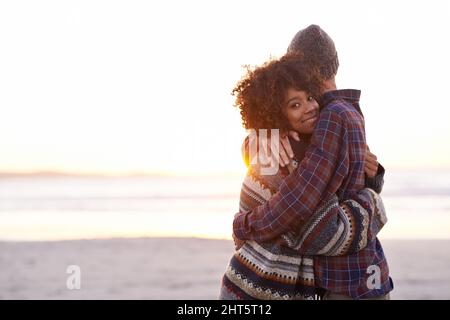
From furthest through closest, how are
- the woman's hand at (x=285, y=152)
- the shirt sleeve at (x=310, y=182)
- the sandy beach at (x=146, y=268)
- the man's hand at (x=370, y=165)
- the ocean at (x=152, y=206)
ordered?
the ocean at (x=152, y=206)
the sandy beach at (x=146, y=268)
the man's hand at (x=370, y=165)
the woman's hand at (x=285, y=152)
the shirt sleeve at (x=310, y=182)

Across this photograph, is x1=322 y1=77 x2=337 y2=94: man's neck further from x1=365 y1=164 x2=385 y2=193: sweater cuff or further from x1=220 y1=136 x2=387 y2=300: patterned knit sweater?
x1=365 y1=164 x2=385 y2=193: sweater cuff

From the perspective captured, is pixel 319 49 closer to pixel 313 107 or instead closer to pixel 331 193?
pixel 313 107

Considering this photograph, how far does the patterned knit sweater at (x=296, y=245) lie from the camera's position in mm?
2584

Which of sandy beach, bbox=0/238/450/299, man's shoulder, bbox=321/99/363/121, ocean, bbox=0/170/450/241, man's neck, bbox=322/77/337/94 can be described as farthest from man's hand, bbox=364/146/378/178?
ocean, bbox=0/170/450/241

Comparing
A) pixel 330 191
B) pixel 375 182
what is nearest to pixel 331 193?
pixel 330 191

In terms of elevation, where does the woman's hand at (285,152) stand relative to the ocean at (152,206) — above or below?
above

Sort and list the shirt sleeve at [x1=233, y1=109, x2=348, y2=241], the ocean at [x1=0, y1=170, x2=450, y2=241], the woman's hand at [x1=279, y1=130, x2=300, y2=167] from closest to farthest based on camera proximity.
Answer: the shirt sleeve at [x1=233, y1=109, x2=348, y2=241] < the woman's hand at [x1=279, y1=130, x2=300, y2=167] < the ocean at [x1=0, y1=170, x2=450, y2=241]

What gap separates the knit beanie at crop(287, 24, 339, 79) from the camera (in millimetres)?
2855

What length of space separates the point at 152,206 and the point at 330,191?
13.1 metres

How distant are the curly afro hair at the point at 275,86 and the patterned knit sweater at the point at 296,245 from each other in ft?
0.44

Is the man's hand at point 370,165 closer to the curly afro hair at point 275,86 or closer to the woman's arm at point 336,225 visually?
the woman's arm at point 336,225

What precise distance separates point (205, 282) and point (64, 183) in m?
17.8

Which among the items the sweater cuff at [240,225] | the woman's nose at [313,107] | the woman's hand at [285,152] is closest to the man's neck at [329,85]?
the woman's nose at [313,107]

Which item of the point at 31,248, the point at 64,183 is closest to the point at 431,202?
the point at 31,248
